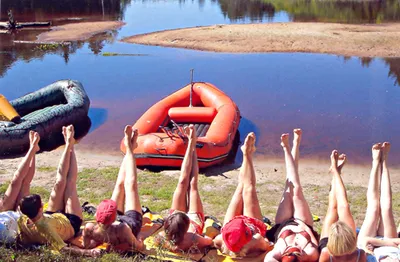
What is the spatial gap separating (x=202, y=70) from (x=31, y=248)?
13820mm

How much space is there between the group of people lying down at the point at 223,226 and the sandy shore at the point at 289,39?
15.7m

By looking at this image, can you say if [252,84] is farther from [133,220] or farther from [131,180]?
[133,220]

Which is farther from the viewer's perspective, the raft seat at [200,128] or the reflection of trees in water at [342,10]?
the reflection of trees in water at [342,10]

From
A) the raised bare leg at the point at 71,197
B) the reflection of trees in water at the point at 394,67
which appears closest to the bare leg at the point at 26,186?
the raised bare leg at the point at 71,197

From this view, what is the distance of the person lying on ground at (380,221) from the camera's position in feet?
12.5

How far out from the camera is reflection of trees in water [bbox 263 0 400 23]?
27.4 meters

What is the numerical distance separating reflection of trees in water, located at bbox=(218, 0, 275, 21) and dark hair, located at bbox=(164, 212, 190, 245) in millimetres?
26879

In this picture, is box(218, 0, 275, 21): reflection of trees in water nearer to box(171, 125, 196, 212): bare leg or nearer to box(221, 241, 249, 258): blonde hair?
box(171, 125, 196, 212): bare leg

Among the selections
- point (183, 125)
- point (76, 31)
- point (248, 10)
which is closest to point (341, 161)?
point (183, 125)

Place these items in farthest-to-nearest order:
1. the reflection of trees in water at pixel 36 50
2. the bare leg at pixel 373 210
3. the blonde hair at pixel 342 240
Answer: the reflection of trees in water at pixel 36 50 → the bare leg at pixel 373 210 → the blonde hair at pixel 342 240

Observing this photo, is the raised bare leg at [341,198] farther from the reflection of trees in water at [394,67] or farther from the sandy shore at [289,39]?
the sandy shore at [289,39]

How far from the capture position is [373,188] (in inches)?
168

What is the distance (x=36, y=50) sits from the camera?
2158 cm

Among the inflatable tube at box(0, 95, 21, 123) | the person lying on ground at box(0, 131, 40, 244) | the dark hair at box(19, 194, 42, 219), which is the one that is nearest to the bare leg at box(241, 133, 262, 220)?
the dark hair at box(19, 194, 42, 219)
